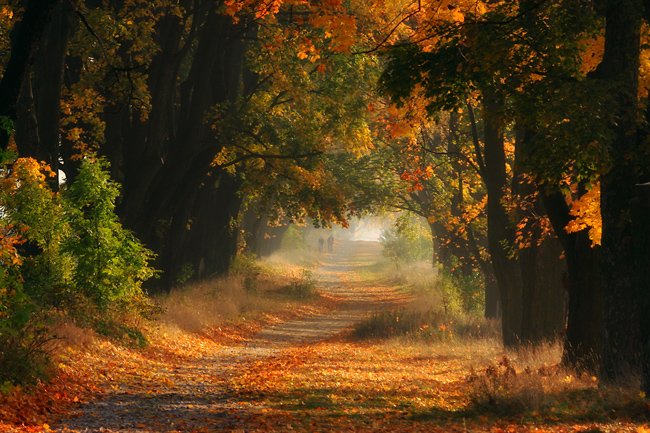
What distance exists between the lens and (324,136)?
25.5 m

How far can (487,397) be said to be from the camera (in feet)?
38.6

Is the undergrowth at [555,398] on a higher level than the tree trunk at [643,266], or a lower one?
lower

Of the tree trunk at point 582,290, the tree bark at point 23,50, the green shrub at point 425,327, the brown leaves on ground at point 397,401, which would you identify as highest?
the tree bark at point 23,50

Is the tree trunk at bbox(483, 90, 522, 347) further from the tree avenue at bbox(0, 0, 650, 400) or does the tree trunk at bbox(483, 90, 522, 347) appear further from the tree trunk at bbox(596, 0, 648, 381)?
the tree trunk at bbox(596, 0, 648, 381)

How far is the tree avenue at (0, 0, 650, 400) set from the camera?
39.1 ft

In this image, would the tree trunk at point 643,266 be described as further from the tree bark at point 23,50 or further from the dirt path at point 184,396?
the tree bark at point 23,50

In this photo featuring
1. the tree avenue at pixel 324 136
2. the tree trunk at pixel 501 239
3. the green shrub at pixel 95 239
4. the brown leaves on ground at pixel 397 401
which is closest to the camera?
the brown leaves on ground at pixel 397 401

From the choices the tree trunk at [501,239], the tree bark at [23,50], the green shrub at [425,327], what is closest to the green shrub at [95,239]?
the tree bark at [23,50]

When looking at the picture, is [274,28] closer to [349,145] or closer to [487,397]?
[349,145]

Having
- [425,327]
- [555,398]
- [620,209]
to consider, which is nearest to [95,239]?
[555,398]

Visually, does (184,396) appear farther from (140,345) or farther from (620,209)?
(620,209)

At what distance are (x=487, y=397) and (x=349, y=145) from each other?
15.2 meters

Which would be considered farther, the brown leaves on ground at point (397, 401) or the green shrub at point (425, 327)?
the green shrub at point (425, 327)

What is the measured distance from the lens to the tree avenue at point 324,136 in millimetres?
11906
